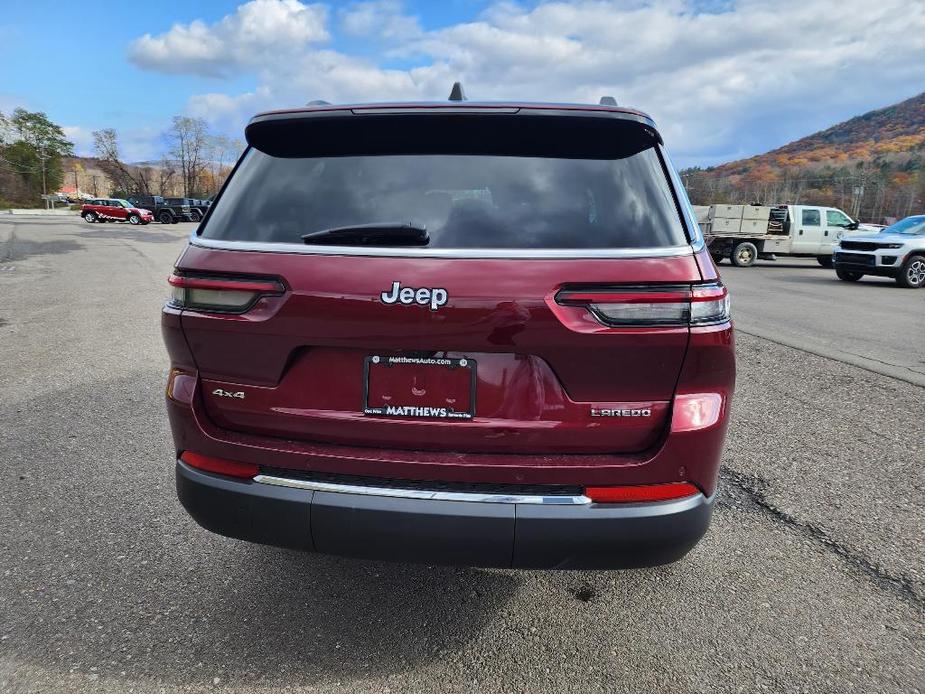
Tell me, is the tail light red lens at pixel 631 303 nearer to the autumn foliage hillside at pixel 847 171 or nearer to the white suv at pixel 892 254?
the autumn foliage hillside at pixel 847 171

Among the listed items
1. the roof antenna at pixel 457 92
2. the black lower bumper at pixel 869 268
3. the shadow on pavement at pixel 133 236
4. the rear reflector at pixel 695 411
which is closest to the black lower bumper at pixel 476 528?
the rear reflector at pixel 695 411

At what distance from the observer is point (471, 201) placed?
75.9 inches

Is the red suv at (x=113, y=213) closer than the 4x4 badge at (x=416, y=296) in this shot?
No

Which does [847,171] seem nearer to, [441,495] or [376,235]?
[376,235]

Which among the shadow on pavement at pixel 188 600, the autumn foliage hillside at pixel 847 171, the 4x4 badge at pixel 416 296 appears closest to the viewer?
the 4x4 badge at pixel 416 296

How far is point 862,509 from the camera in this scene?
3.16 metres

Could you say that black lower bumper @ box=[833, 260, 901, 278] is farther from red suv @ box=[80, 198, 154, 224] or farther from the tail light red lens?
red suv @ box=[80, 198, 154, 224]

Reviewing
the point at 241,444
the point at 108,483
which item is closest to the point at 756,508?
the point at 241,444

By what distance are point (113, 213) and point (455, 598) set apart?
4966cm

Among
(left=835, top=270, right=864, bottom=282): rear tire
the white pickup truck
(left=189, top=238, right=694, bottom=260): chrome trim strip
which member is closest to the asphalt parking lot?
(left=189, top=238, right=694, bottom=260): chrome trim strip

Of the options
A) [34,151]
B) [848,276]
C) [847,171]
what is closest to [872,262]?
[848,276]

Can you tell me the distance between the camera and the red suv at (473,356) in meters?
1.77

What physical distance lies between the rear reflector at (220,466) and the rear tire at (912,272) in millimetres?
17060

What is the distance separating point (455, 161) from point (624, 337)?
833mm
